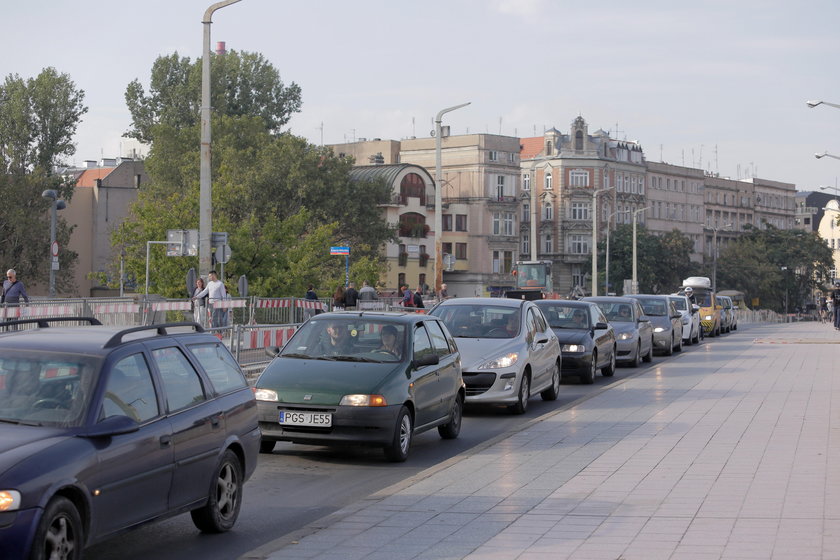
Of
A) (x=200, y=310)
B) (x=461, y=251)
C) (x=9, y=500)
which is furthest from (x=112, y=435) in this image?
(x=461, y=251)

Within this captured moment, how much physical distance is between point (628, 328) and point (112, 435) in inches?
886

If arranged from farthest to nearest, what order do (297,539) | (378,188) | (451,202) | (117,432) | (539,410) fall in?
(451,202)
(378,188)
(539,410)
(297,539)
(117,432)

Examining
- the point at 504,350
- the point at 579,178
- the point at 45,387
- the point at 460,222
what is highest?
the point at 579,178

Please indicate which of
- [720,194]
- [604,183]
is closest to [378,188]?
[604,183]

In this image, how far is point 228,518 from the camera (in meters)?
8.69

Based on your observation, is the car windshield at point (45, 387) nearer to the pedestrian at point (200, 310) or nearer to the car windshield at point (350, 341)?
the car windshield at point (350, 341)

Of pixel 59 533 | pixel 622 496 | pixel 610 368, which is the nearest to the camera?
pixel 59 533

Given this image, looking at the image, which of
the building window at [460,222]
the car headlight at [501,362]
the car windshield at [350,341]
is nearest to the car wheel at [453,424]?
the car windshield at [350,341]

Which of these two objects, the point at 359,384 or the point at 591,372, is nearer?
the point at 359,384

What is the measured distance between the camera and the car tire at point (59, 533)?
6121mm

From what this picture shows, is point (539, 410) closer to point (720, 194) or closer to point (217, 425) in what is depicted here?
point (217, 425)

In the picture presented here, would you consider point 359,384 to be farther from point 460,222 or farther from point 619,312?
point 460,222

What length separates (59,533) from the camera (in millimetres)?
6367

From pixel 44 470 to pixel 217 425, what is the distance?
2.18m
